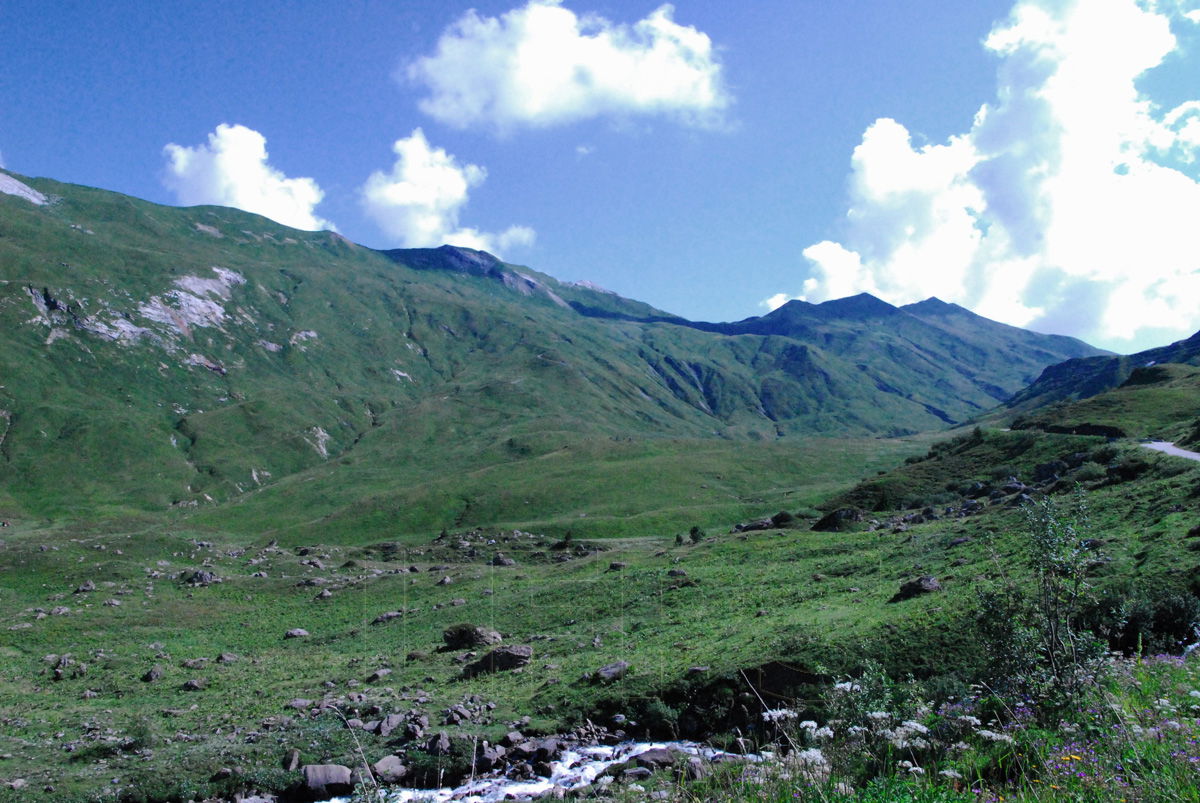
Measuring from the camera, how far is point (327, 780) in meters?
22.8

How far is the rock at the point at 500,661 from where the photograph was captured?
3594cm

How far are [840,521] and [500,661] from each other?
164ft

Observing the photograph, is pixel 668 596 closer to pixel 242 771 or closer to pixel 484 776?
pixel 484 776

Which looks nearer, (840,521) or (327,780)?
(327,780)

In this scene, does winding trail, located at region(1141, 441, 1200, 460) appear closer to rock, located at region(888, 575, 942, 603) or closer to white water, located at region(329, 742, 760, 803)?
rock, located at region(888, 575, 942, 603)

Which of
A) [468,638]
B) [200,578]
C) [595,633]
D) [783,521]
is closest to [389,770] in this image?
[595,633]

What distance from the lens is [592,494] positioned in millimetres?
153000

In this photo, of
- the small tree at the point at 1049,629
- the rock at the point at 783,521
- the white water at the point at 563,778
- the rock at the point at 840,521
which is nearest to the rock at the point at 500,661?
the white water at the point at 563,778

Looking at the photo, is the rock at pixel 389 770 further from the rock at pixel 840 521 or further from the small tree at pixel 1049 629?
the rock at pixel 840 521

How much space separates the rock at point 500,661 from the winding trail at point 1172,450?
53.4 m

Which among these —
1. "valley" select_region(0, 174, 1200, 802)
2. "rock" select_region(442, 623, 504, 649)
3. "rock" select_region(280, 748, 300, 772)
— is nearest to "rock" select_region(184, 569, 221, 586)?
"valley" select_region(0, 174, 1200, 802)

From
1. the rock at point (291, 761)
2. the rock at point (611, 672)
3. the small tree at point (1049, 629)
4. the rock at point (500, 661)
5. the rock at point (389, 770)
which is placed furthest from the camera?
the rock at point (500, 661)

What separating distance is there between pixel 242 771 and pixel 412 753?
572cm

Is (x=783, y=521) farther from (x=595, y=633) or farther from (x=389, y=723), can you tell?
(x=389, y=723)
